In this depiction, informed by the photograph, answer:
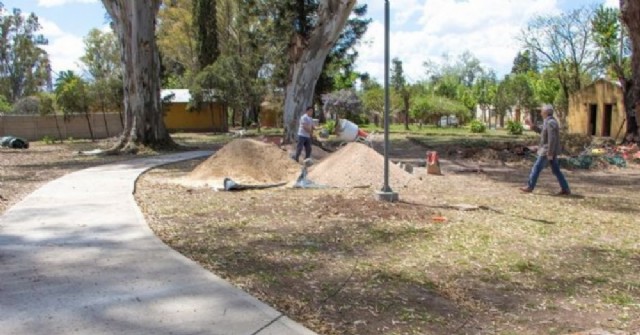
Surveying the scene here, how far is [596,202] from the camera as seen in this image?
10.9 meters

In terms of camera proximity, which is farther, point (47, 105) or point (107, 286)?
point (47, 105)

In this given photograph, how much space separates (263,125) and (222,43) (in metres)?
8.18

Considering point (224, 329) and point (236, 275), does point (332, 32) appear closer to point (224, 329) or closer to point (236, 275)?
point (236, 275)

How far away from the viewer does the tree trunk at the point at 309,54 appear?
19.9 metres

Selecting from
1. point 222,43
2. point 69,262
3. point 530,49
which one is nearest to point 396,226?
point 69,262

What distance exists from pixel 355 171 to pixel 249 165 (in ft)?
8.89

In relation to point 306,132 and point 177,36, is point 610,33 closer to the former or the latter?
point 306,132

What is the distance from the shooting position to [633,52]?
2353 centimetres

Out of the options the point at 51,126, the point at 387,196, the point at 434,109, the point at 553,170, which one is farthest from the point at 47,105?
the point at 434,109

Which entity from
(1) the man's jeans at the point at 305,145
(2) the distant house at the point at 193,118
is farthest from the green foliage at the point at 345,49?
(1) the man's jeans at the point at 305,145

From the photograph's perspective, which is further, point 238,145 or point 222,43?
point 222,43

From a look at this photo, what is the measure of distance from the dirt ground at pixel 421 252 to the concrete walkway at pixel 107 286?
33cm

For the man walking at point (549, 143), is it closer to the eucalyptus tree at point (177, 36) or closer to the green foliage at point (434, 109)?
the eucalyptus tree at point (177, 36)

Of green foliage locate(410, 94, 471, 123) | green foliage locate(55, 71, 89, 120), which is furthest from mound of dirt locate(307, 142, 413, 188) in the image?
green foliage locate(410, 94, 471, 123)
